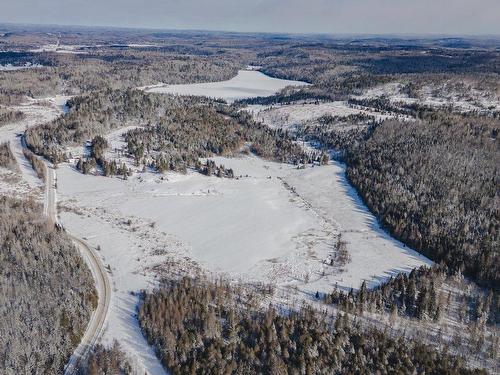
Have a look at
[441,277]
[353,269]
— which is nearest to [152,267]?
[353,269]

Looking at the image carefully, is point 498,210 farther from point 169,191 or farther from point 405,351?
point 169,191

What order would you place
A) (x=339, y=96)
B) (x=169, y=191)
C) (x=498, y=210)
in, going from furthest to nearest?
(x=339, y=96)
(x=169, y=191)
(x=498, y=210)

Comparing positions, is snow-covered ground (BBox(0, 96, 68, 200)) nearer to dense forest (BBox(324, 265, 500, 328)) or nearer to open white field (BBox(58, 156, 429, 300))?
open white field (BBox(58, 156, 429, 300))

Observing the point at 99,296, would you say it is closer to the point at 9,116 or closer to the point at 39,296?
the point at 39,296

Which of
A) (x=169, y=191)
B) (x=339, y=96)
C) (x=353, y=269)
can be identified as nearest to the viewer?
(x=353, y=269)

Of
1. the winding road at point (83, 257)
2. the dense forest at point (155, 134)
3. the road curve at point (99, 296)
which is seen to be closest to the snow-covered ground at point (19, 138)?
the winding road at point (83, 257)

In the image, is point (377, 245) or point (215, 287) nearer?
point (215, 287)

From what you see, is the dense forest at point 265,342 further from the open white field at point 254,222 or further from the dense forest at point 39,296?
the open white field at point 254,222
